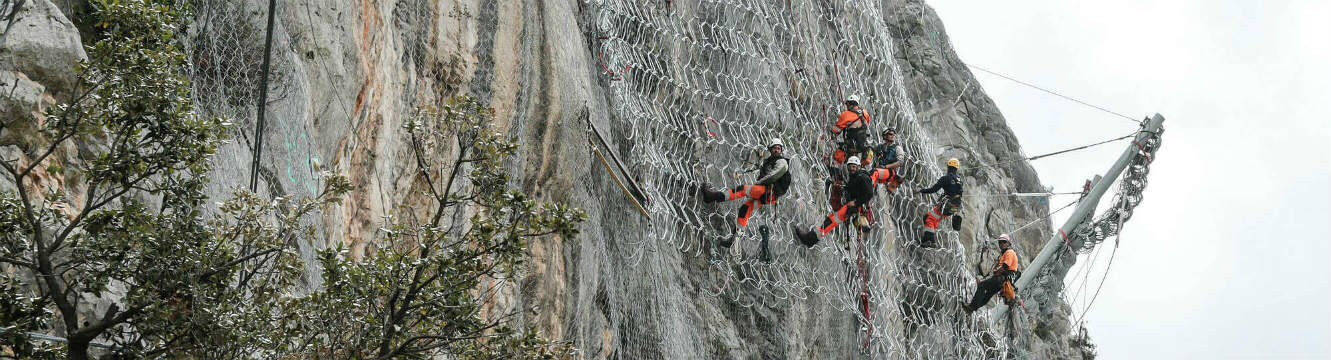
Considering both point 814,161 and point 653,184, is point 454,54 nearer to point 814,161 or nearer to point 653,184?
point 653,184

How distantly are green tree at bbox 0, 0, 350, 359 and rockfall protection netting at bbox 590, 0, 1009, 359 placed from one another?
5.94 m

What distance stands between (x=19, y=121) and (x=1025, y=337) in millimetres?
13185

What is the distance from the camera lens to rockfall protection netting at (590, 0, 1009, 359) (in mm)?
10867

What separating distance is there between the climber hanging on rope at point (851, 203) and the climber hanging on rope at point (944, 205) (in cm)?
Answer: 130

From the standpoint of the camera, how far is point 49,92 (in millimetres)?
4715

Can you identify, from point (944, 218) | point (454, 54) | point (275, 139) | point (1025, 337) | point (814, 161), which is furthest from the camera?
point (1025, 337)

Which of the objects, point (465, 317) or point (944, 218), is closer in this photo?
point (465, 317)

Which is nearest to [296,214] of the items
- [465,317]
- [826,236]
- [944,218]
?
[465,317]

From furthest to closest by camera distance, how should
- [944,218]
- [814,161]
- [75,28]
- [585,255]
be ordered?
[944,218], [814,161], [585,255], [75,28]

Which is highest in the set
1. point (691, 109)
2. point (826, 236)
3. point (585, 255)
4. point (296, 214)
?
point (691, 109)

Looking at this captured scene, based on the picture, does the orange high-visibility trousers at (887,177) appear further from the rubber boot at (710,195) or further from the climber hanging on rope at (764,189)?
the rubber boot at (710,195)

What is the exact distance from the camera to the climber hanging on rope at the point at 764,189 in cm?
1074

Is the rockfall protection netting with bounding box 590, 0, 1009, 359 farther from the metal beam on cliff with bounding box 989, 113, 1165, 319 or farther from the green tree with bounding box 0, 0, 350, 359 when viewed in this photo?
the green tree with bounding box 0, 0, 350, 359

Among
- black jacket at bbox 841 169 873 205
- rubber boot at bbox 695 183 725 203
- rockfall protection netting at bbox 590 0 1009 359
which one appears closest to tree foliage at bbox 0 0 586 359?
rockfall protection netting at bbox 590 0 1009 359
